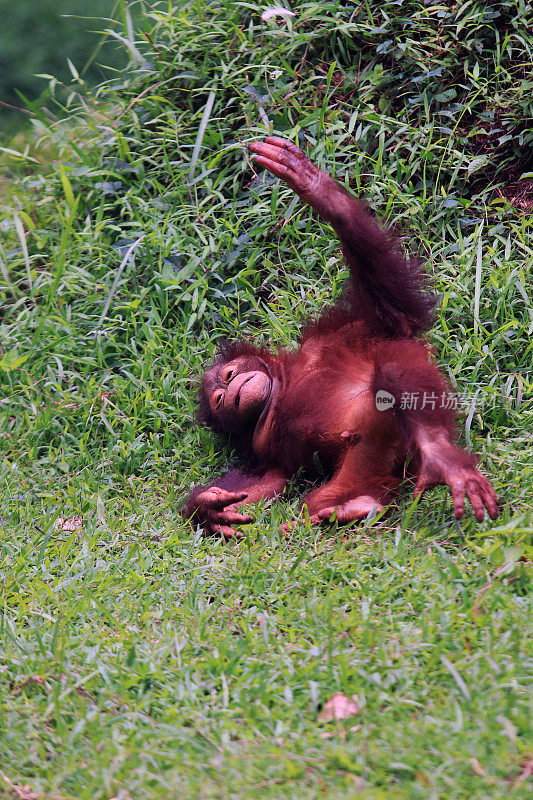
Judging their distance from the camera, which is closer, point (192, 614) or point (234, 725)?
point (234, 725)

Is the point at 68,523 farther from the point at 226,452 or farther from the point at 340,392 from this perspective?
the point at 340,392

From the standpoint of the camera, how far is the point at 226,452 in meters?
3.67

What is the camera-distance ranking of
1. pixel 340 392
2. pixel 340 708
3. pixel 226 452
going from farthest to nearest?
pixel 226 452 < pixel 340 392 < pixel 340 708

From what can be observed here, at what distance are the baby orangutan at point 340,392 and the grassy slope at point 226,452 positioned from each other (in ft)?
0.55

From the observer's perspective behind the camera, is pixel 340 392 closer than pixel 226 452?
Yes

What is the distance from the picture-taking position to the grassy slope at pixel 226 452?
1.83 meters

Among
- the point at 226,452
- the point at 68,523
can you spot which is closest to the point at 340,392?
the point at 226,452

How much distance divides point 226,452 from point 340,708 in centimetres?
188

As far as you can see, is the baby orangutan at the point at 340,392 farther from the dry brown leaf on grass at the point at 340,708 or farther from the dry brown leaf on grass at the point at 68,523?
the dry brown leaf on grass at the point at 340,708

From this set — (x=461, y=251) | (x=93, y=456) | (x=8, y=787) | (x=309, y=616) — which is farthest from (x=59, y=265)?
(x=8, y=787)

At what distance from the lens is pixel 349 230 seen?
3223 millimetres

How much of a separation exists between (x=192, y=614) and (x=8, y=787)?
742 millimetres

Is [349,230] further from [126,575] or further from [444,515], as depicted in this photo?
[126,575]

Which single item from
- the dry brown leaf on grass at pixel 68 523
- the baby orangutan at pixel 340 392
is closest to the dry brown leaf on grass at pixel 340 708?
the baby orangutan at pixel 340 392
